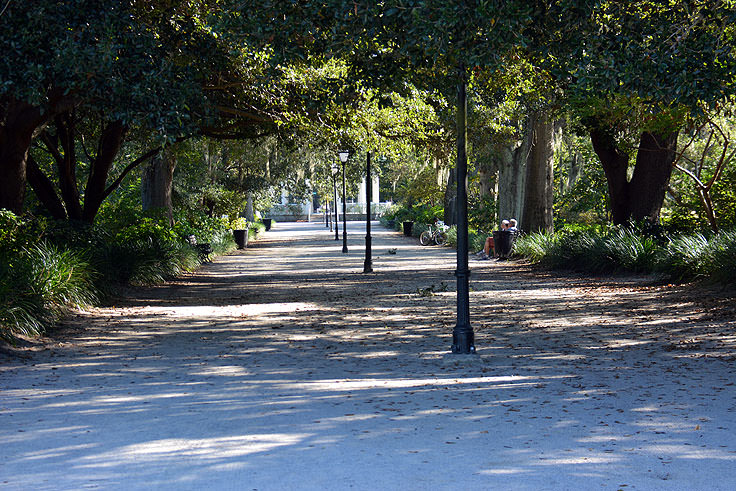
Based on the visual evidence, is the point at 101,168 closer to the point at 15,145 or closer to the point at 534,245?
the point at 15,145

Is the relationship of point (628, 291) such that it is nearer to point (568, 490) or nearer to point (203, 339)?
point (203, 339)

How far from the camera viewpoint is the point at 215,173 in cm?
4200

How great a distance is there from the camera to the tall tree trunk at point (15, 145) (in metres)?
15.1

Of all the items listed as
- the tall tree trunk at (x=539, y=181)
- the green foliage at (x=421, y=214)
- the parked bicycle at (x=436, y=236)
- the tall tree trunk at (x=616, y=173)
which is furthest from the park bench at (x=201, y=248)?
the green foliage at (x=421, y=214)

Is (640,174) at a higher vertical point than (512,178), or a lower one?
lower

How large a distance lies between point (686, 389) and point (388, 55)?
18.7ft

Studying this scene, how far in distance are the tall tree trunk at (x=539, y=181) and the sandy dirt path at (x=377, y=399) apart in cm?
1179

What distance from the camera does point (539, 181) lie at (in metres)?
26.6

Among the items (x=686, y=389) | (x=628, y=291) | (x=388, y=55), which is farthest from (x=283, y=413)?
(x=628, y=291)

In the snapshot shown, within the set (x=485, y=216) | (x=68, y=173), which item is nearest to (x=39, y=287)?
(x=68, y=173)

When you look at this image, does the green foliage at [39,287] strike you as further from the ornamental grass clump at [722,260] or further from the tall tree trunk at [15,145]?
the ornamental grass clump at [722,260]

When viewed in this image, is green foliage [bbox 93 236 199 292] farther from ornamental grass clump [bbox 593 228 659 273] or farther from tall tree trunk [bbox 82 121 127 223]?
ornamental grass clump [bbox 593 228 659 273]

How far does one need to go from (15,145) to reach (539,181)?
16198mm

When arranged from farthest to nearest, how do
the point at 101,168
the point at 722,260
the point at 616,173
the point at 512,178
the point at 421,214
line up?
the point at 421,214, the point at 512,178, the point at 616,173, the point at 101,168, the point at 722,260
